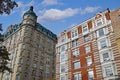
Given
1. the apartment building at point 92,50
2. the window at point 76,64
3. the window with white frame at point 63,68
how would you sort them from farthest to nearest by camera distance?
the window with white frame at point 63,68 → the window at point 76,64 → the apartment building at point 92,50

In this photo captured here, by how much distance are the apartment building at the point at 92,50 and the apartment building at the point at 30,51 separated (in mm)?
17005

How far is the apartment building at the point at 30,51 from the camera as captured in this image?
54625 mm

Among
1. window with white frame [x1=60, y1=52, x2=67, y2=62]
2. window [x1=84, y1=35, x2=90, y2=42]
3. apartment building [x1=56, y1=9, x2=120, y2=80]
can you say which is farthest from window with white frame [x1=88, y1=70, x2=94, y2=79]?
window with white frame [x1=60, y1=52, x2=67, y2=62]

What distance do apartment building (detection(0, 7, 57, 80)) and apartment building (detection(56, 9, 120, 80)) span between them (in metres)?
17.0

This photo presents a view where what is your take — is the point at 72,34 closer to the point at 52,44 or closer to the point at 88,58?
the point at 88,58

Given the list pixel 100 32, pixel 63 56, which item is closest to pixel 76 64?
A: pixel 63 56

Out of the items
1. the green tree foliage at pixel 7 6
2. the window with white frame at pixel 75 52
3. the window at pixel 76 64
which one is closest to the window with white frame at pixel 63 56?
the window with white frame at pixel 75 52

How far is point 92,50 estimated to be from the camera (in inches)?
1389

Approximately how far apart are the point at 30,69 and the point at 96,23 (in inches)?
1142

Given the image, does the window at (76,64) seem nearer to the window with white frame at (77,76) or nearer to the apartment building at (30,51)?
the window with white frame at (77,76)

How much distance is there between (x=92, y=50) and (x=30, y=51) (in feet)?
95.1

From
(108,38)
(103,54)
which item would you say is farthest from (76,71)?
(108,38)

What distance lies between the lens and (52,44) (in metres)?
70.3

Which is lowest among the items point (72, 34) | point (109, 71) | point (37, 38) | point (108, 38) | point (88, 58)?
point (109, 71)
